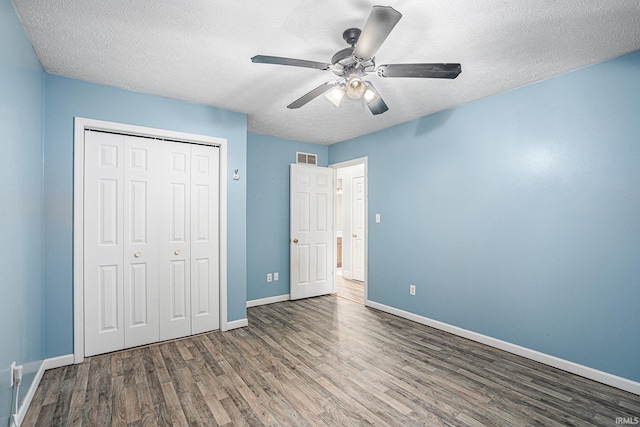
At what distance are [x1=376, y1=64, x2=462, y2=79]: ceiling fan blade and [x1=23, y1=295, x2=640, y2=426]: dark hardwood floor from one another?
2206 millimetres

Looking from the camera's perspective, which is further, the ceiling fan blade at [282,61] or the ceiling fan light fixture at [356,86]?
the ceiling fan light fixture at [356,86]

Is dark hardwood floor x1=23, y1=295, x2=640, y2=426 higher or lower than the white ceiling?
lower

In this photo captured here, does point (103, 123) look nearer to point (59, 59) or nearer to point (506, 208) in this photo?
point (59, 59)

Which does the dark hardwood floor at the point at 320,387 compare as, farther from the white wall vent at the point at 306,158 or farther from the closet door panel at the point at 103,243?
the white wall vent at the point at 306,158

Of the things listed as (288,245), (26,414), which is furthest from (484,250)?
(26,414)

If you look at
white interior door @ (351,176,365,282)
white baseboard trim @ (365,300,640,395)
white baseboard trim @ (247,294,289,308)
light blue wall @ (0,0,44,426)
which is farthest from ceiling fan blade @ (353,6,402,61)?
white interior door @ (351,176,365,282)

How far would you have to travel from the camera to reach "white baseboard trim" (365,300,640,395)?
7.30 feet

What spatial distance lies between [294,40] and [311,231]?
10.4 ft

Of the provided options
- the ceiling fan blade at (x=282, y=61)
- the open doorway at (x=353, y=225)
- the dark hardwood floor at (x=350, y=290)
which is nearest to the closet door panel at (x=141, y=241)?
the ceiling fan blade at (x=282, y=61)

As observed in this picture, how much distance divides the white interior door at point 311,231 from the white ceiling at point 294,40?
196 cm

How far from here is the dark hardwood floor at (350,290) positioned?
15.9 ft

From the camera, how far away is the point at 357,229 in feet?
20.0

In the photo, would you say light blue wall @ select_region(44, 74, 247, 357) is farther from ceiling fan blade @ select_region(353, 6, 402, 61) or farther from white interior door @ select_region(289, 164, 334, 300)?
ceiling fan blade @ select_region(353, 6, 402, 61)

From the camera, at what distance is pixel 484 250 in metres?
3.07
